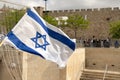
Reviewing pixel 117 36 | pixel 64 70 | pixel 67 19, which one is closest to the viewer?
pixel 64 70

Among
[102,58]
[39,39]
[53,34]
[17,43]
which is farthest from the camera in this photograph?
[102,58]

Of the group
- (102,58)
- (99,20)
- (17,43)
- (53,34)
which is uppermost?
(99,20)

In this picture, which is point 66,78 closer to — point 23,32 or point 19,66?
point 19,66

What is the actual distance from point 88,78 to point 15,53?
8.59 m

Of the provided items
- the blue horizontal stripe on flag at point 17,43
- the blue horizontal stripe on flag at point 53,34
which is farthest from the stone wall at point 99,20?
the blue horizontal stripe on flag at point 17,43

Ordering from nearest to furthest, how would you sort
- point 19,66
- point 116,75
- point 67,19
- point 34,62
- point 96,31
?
point 19,66 < point 34,62 < point 116,75 < point 67,19 < point 96,31

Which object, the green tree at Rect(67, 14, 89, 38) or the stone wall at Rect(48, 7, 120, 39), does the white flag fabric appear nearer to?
the green tree at Rect(67, 14, 89, 38)

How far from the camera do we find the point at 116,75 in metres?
20.9

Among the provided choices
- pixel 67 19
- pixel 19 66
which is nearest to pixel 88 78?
pixel 19 66

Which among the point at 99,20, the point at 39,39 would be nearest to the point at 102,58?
the point at 39,39

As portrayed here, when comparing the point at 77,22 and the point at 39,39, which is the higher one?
the point at 77,22

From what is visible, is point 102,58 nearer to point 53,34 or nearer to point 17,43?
point 53,34

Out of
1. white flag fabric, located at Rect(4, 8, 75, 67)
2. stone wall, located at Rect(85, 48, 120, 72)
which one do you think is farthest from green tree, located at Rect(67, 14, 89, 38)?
white flag fabric, located at Rect(4, 8, 75, 67)

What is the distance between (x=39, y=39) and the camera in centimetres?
978
